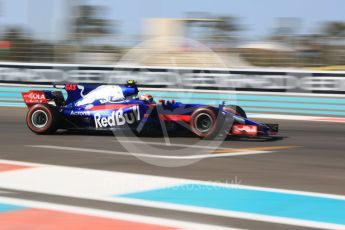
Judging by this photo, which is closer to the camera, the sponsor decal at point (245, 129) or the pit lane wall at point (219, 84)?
the sponsor decal at point (245, 129)

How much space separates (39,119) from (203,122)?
2808mm

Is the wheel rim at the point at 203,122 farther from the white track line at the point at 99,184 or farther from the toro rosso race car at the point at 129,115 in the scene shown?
the white track line at the point at 99,184

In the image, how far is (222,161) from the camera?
7.79m

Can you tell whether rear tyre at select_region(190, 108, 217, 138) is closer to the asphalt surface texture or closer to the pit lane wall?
the asphalt surface texture

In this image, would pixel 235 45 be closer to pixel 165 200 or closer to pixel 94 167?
pixel 94 167

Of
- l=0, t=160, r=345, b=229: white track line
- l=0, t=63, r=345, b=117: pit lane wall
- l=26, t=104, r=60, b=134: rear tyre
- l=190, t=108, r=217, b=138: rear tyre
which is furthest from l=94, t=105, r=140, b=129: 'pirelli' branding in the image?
l=0, t=63, r=345, b=117: pit lane wall

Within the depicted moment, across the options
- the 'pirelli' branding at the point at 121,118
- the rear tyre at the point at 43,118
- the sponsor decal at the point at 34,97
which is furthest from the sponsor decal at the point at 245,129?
the sponsor decal at the point at 34,97

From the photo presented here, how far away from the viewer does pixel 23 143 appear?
938 centimetres

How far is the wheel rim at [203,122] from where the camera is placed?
9.55 metres

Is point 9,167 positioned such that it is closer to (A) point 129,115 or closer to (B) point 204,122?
(A) point 129,115

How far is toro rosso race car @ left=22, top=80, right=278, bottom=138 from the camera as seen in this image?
31.5 feet

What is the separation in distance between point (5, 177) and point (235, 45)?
1222 centimetres

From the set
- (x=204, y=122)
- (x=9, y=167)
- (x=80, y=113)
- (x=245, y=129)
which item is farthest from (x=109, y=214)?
(x=80, y=113)

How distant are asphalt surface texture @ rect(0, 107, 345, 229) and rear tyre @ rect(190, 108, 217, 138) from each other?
20 cm
